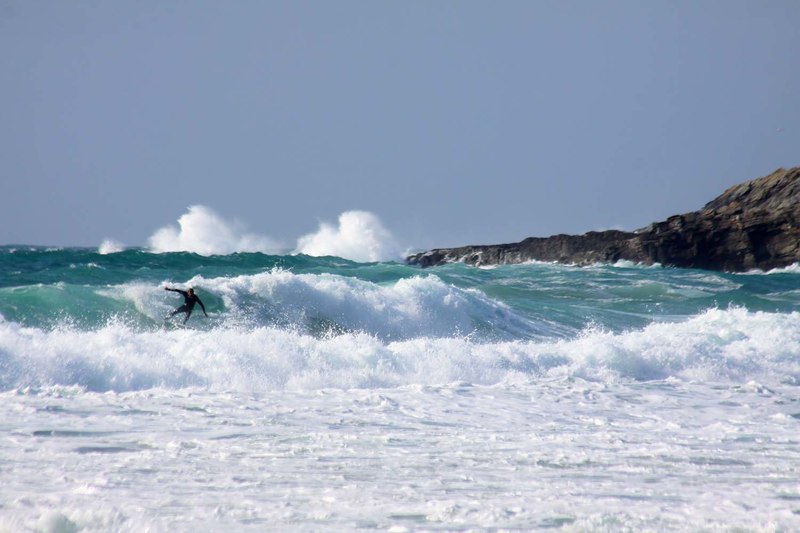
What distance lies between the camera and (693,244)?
46.2 meters

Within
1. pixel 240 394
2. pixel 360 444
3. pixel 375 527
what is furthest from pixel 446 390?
pixel 375 527

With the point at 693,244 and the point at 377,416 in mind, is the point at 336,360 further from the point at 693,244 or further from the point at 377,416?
the point at 693,244

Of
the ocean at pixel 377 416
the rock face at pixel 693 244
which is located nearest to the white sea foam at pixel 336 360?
the ocean at pixel 377 416

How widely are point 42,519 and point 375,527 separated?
2168 mm

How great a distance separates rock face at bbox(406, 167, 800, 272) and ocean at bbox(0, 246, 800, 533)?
25947mm

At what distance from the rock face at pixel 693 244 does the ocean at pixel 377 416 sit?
25.9 meters

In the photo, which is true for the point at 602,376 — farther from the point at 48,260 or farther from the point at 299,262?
the point at 299,262

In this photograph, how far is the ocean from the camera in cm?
639

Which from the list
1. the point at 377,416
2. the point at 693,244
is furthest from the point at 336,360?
the point at 693,244

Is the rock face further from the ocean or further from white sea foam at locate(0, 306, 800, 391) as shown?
white sea foam at locate(0, 306, 800, 391)

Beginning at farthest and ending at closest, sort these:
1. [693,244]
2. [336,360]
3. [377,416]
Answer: [693,244], [336,360], [377,416]

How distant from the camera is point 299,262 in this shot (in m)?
39.9

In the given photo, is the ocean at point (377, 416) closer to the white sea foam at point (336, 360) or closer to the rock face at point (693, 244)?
the white sea foam at point (336, 360)

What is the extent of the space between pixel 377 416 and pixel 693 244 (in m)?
39.5
